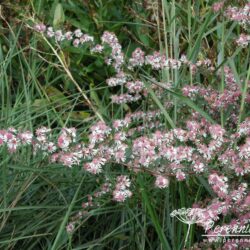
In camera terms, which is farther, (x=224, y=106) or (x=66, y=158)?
(x=224, y=106)

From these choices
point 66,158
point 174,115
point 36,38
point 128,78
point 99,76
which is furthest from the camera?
point 99,76

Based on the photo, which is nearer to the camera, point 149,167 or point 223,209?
point 223,209

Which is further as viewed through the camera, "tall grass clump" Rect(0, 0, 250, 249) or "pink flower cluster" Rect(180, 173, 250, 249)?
"tall grass clump" Rect(0, 0, 250, 249)

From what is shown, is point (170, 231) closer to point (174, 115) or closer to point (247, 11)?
point (174, 115)

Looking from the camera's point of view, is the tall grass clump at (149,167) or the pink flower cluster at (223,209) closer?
the pink flower cluster at (223,209)

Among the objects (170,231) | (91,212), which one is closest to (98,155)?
(91,212)

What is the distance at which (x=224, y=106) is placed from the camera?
6.22 feet

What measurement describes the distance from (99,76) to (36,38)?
0.47 metres

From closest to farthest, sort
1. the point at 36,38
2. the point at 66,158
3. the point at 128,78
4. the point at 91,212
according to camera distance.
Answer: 1. the point at 66,158
2. the point at 91,212
3. the point at 128,78
4. the point at 36,38

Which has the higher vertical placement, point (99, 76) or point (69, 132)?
point (69, 132)

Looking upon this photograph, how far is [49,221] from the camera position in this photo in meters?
1.98

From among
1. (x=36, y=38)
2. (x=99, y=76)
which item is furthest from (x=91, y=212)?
(x=99, y=76)

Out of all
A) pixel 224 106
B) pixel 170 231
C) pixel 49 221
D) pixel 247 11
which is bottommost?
pixel 49 221

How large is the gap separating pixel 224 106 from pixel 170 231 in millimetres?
389
